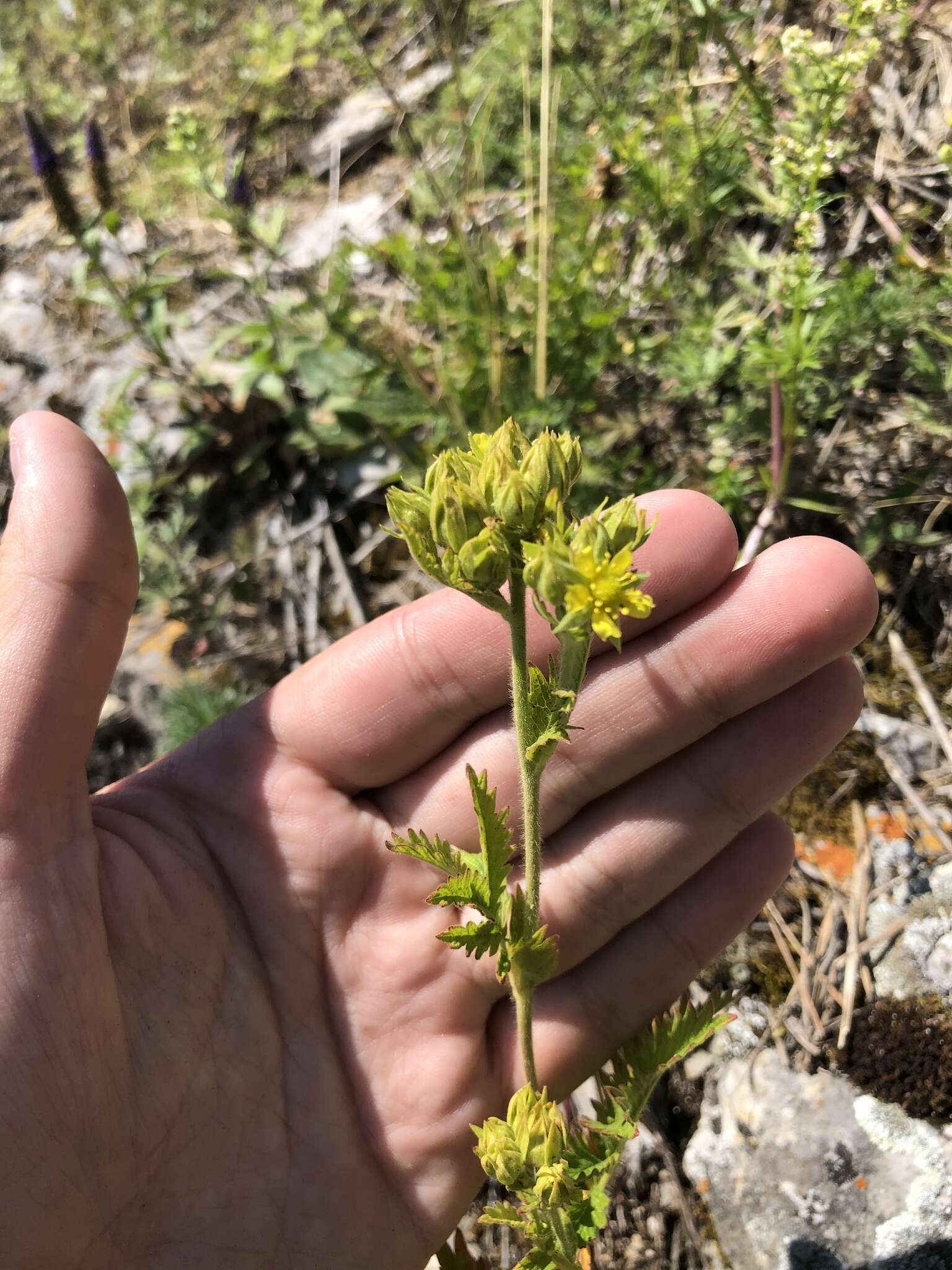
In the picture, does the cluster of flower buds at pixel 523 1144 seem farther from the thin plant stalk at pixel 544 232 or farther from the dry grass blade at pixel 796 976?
the thin plant stalk at pixel 544 232

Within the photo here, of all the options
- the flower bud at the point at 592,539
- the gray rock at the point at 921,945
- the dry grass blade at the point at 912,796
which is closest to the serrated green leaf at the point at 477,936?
the flower bud at the point at 592,539

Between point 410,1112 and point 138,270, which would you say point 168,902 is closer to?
point 410,1112

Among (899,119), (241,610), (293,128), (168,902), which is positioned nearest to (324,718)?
(168,902)

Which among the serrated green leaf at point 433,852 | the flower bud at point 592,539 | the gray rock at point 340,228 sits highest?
the flower bud at point 592,539

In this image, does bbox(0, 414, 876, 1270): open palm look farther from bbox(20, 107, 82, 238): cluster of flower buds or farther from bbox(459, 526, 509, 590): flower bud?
bbox(20, 107, 82, 238): cluster of flower buds

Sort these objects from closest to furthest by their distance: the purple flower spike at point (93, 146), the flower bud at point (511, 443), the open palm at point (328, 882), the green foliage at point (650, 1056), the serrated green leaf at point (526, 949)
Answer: the flower bud at point (511, 443) < the serrated green leaf at point (526, 949) < the open palm at point (328, 882) < the green foliage at point (650, 1056) < the purple flower spike at point (93, 146)

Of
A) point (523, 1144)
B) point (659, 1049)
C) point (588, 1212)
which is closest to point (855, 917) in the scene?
point (659, 1049)

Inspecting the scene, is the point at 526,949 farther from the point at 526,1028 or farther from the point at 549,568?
the point at 549,568

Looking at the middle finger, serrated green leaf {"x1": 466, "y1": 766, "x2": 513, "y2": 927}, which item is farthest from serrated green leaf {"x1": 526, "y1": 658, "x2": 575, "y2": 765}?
the middle finger
